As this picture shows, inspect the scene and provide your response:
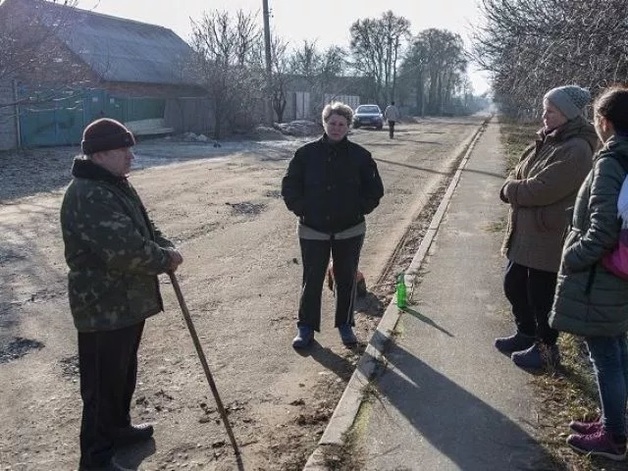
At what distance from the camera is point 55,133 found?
2342 centimetres

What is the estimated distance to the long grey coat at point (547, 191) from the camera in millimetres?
3957

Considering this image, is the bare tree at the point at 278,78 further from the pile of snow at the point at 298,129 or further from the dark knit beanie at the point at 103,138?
the dark knit beanie at the point at 103,138

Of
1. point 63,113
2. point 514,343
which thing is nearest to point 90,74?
point 63,113

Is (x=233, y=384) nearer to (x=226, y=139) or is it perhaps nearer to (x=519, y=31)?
(x=519, y=31)

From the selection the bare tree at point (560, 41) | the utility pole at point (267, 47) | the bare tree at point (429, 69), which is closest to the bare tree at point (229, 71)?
the utility pole at point (267, 47)

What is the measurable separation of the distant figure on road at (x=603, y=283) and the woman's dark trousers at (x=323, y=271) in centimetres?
191

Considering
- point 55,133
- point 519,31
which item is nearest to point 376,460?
point 519,31

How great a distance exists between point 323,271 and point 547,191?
1.78 m

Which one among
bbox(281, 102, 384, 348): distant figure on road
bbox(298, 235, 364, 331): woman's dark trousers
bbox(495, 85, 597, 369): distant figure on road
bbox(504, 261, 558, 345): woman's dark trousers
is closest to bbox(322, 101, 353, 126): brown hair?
bbox(281, 102, 384, 348): distant figure on road

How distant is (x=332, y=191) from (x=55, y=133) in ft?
69.8

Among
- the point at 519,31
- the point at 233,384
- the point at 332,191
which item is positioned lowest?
the point at 233,384

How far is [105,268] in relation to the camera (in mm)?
3127

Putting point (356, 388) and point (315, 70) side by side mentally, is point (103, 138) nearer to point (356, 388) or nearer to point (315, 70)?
point (356, 388)

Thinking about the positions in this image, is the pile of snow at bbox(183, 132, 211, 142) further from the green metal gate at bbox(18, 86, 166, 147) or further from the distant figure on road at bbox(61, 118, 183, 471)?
the distant figure on road at bbox(61, 118, 183, 471)
